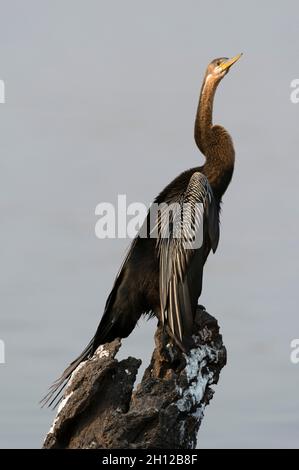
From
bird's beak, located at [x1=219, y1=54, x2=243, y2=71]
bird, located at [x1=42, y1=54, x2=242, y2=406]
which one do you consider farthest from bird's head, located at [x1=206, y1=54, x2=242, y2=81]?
bird, located at [x1=42, y1=54, x2=242, y2=406]

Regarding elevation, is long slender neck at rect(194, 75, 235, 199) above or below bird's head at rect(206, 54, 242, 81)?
below

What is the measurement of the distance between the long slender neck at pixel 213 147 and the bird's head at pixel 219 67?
0.46 metres

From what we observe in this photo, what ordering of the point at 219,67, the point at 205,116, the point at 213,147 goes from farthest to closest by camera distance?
1. the point at 219,67
2. the point at 205,116
3. the point at 213,147

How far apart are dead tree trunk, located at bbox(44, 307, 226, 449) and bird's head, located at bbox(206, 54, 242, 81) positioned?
4362 mm

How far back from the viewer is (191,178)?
1061 cm

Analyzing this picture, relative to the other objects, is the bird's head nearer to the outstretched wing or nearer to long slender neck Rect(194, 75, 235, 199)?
long slender neck Rect(194, 75, 235, 199)

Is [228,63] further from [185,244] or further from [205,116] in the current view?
[185,244]

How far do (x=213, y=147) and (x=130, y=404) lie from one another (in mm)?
3623

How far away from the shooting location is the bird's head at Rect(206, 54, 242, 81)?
Result: 12.4 meters

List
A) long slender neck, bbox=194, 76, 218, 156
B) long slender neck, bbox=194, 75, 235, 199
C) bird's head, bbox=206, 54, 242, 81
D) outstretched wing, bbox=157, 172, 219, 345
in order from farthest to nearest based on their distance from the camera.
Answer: bird's head, bbox=206, 54, 242, 81
long slender neck, bbox=194, 76, 218, 156
long slender neck, bbox=194, 75, 235, 199
outstretched wing, bbox=157, 172, 219, 345

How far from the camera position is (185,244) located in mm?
10203

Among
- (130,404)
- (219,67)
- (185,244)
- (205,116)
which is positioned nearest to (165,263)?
(185,244)

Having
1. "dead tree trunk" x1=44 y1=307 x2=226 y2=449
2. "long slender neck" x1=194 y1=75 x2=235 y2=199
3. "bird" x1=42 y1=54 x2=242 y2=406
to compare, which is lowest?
"dead tree trunk" x1=44 y1=307 x2=226 y2=449
